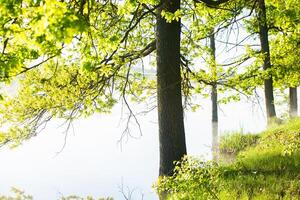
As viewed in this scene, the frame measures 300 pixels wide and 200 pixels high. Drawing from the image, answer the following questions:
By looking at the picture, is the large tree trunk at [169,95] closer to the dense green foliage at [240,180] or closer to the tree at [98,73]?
the tree at [98,73]

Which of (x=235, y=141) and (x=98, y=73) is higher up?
(x=98, y=73)

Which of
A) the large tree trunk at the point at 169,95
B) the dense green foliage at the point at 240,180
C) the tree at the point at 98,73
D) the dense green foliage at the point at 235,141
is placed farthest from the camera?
the dense green foliage at the point at 235,141

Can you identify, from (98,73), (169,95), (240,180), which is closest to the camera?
(240,180)

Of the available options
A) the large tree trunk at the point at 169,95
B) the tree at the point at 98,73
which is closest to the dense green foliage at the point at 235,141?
the tree at the point at 98,73

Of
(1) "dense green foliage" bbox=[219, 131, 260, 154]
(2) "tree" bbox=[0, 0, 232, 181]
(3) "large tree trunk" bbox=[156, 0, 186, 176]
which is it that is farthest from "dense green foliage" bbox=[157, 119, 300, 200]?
(1) "dense green foliage" bbox=[219, 131, 260, 154]

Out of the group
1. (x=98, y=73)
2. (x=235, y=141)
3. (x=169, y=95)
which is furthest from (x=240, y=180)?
(x=235, y=141)

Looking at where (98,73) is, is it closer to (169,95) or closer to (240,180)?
(169,95)

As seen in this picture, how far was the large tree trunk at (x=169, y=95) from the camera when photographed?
9.84 m

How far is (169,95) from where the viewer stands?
986cm

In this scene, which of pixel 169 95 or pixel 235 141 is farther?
pixel 235 141

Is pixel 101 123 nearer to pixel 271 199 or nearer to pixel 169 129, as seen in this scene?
pixel 169 129

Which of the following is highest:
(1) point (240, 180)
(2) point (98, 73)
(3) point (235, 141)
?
(2) point (98, 73)

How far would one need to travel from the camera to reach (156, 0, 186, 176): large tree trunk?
9.84 meters

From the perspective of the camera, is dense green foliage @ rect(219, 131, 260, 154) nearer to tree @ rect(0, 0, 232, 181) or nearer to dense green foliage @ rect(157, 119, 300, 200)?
tree @ rect(0, 0, 232, 181)
